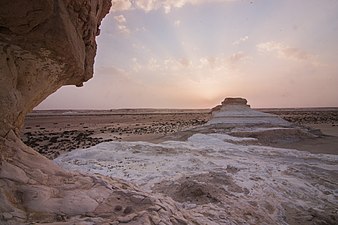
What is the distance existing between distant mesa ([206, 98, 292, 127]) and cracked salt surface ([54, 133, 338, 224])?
7.53m

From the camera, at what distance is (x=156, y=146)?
11.5 metres

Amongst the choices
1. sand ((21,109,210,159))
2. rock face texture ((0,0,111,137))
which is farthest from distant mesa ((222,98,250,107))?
rock face texture ((0,0,111,137))

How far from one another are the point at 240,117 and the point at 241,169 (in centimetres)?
1399

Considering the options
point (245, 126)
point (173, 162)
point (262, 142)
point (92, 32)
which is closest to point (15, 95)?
point (92, 32)

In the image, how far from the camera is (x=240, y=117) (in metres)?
21.2

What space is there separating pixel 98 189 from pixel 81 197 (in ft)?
1.41

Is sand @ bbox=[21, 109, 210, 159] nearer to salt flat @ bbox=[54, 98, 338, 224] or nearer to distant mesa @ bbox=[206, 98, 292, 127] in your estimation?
distant mesa @ bbox=[206, 98, 292, 127]

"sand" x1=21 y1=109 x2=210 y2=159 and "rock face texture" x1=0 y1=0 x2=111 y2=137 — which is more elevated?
"rock face texture" x1=0 y1=0 x2=111 y2=137

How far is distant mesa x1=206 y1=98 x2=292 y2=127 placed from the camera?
19.0 metres

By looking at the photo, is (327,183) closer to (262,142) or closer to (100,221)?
(100,221)

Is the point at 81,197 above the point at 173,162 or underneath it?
above

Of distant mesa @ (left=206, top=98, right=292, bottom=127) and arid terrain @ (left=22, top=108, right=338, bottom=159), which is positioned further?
distant mesa @ (left=206, top=98, right=292, bottom=127)

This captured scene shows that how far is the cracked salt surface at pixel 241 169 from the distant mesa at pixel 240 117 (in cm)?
753

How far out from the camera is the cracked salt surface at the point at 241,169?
223 inches
